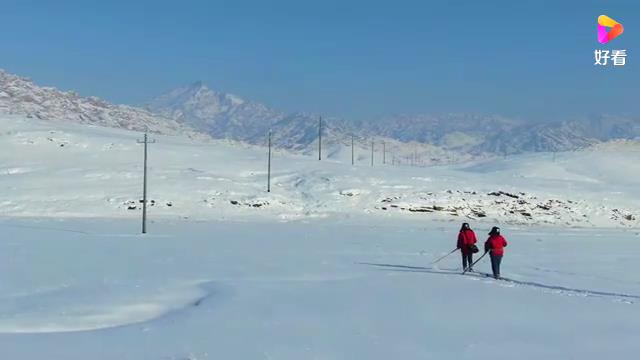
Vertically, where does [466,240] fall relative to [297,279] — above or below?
above

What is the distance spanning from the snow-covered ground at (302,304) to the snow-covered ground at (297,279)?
0.23 ft

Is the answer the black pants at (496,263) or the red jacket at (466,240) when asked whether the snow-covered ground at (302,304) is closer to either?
the black pants at (496,263)

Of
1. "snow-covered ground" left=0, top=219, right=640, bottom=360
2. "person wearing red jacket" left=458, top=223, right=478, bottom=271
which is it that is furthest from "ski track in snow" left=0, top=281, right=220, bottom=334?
"person wearing red jacket" left=458, top=223, right=478, bottom=271

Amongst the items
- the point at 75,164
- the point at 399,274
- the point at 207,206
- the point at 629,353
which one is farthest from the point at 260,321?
the point at 75,164

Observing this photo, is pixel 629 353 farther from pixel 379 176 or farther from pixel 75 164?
pixel 75 164

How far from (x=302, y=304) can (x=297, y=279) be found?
5243mm

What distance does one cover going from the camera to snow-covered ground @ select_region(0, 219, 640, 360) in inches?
530

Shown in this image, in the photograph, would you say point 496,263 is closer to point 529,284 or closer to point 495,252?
point 495,252

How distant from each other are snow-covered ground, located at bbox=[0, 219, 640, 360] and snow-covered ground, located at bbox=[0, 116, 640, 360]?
0.23 feet

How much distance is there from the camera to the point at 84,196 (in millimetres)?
69562

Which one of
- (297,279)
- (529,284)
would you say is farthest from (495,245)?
(297,279)

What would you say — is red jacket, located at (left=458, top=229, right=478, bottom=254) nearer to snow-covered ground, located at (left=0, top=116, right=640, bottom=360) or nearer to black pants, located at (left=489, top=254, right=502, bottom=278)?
snow-covered ground, located at (left=0, top=116, right=640, bottom=360)

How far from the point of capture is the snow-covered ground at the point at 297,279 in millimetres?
13875

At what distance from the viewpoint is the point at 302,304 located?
59.9ft
